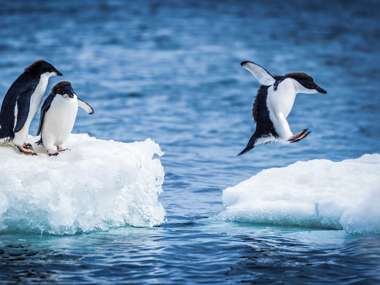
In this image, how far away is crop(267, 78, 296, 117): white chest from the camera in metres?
9.86

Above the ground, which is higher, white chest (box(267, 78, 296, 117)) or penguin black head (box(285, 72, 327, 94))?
penguin black head (box(285, 72, 327, 94))

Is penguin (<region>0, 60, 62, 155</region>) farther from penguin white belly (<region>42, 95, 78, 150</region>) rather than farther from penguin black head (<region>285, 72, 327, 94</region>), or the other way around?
penguin black head (<region>285, 72, 327, 94</region>)

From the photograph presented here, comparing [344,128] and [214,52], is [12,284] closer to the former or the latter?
[344,128]

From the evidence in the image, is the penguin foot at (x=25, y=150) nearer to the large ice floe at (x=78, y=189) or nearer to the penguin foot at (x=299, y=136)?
the large ice floe at (x=78, y=189)

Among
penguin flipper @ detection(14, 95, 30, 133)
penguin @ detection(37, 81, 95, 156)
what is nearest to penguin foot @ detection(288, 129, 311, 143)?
penguin @ detection(37, 81, 95, 156)

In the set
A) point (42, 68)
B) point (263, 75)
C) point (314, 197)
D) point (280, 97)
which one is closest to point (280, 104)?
point (280, 97)

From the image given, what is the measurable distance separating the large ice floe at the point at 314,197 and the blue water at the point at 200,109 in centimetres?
15

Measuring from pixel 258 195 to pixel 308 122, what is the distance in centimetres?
892

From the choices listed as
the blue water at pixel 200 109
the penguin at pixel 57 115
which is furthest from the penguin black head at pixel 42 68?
the blue water at pixel 200 109

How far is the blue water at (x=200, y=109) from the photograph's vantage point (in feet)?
28.2

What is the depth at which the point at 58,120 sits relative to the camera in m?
9.35

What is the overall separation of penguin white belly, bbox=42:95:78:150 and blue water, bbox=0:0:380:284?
1021 millimetres

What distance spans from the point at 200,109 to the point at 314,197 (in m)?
10.2

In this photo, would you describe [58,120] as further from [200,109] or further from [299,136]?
[200,109]
